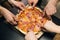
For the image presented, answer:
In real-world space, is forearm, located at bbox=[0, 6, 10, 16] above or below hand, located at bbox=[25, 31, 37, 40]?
above

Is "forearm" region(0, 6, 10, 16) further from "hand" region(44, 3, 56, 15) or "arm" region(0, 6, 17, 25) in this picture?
"hand" region(44, 3, 56, 15)

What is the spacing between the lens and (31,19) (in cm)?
98

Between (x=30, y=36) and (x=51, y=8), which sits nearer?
(x=30, y=36)

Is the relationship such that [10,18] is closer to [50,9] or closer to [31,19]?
[31,19]

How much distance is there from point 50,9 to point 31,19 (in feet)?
0.46

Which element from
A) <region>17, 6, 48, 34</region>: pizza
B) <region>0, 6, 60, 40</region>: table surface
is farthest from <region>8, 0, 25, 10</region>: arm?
<region>0, 6, 60, 40</region>: table surface

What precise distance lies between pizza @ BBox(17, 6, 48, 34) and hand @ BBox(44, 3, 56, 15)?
0.13 ft

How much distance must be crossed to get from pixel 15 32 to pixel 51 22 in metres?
0.24

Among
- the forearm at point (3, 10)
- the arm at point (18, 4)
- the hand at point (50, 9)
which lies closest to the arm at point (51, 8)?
the hand at point (50, 9)

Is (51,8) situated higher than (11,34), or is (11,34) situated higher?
(51,8)

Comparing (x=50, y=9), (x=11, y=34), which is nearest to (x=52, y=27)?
(x=50, y=9)

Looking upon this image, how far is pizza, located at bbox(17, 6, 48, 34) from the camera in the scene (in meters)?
0.94

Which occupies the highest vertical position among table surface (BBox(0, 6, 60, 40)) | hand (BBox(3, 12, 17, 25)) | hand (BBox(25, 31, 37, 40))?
hand (BBox(3, 12, 17, 25))

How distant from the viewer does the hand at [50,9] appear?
971 mm
